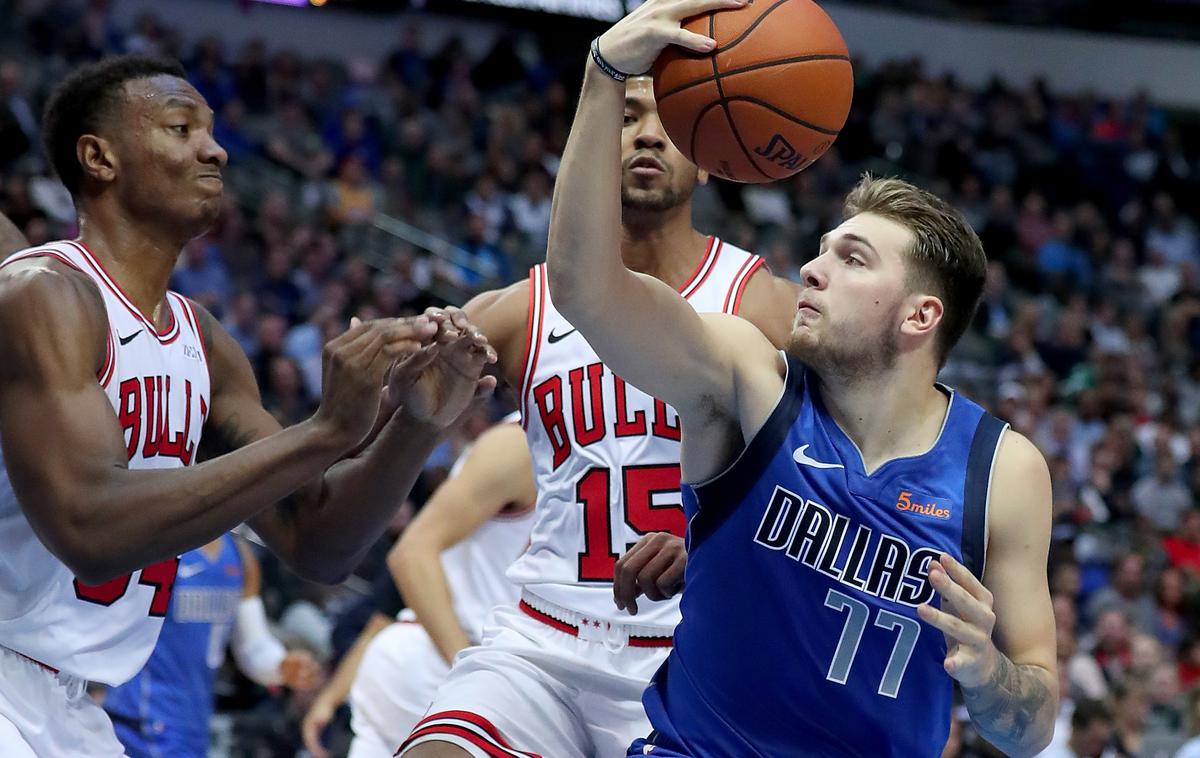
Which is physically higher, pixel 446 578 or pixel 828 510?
pixel 828 510

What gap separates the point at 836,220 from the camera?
56.1ft

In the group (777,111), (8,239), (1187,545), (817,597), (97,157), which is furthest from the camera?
(1187,545)

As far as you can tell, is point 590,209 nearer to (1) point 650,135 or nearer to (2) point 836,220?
(1) point 650,135

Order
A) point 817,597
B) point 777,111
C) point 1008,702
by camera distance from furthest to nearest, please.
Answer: point 777,111 → point 817,597 → point 1008,702

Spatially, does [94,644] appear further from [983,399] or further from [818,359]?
[983,399]

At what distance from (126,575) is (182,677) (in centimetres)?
174

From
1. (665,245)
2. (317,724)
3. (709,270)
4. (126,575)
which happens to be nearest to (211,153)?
(126,575)

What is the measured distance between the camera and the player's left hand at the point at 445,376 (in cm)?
362

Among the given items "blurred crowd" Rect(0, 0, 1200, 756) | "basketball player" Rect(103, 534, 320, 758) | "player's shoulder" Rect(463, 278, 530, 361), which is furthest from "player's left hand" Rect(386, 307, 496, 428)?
"blurred crowd" Rect(0, 0, 1200, 756)

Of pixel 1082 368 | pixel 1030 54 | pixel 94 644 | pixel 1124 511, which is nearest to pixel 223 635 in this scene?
pixel 94 644

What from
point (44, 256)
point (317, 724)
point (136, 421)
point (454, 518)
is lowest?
point (317, 724)

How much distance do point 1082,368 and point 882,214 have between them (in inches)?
512

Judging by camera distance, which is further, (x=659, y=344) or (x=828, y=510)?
(x=828, y=510)

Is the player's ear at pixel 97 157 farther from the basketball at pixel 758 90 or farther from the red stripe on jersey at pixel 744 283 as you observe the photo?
the red stripe on jersey at pixel 744 283
